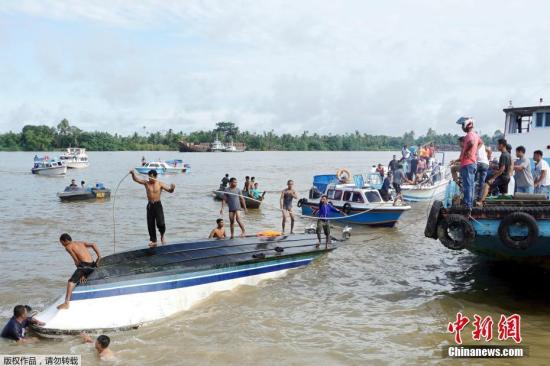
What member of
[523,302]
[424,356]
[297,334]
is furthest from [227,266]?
[523,302]

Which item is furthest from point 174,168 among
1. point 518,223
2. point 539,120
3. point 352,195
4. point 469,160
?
point 518,223

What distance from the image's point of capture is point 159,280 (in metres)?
9.98

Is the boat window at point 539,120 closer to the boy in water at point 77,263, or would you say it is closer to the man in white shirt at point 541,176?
the man in white shirt at point 541,176

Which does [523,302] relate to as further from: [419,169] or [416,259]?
[419,169]

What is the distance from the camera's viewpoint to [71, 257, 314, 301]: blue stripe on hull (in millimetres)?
9289

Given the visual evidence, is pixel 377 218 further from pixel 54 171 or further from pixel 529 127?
pixel 54 171

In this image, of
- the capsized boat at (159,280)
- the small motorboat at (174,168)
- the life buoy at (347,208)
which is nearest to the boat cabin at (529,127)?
the life buoy at (347,208)

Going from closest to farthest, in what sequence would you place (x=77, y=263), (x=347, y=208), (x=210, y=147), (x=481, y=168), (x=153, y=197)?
(x=77, y=263) < (x=481, y=168) < (x=153, y=197) < (x=347, y=208) < (x=210, y=147)

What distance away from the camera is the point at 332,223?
2253 centimetres

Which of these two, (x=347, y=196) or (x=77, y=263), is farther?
(x=347, y=196)

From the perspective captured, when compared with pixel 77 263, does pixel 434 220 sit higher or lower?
higher

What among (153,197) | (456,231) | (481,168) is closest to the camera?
(456,231)

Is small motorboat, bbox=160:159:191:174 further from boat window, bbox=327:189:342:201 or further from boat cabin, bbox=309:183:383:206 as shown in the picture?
boat cabin, bbox=309:183:383:206

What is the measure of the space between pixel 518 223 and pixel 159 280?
6806 millimetres
